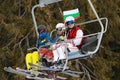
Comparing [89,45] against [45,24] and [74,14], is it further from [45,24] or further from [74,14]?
[45,24]

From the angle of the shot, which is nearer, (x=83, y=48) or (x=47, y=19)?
(x=83, y=48)

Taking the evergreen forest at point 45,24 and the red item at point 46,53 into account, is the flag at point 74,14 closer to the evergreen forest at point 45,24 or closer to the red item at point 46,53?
the red item at point 46,53

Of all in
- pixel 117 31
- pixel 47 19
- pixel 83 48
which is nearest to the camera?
pixel 83 48

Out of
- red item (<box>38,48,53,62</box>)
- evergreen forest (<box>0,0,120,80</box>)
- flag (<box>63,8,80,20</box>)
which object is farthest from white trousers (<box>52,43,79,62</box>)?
evergreen forest (<box>0,0,120,80</box>)

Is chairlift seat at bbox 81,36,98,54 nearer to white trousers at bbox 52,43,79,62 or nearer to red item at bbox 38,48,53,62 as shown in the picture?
white trousers at bbox 52,43,79,62

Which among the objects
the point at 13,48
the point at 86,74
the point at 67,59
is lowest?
the point at 86,74

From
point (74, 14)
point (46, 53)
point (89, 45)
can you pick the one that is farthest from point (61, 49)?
point (74, 14)

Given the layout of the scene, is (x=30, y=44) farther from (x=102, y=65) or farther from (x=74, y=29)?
(x=74, y=29)

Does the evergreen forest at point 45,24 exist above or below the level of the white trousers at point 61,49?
below

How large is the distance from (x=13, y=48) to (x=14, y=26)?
649 mm

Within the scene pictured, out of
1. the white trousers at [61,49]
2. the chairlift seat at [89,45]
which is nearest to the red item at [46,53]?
the white trousers at [61,49]

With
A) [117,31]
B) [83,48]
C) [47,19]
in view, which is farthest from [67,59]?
[117,31]

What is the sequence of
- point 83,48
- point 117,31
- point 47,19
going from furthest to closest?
point 117,31, point 47,19, point 83,48

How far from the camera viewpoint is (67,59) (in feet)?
41.3
